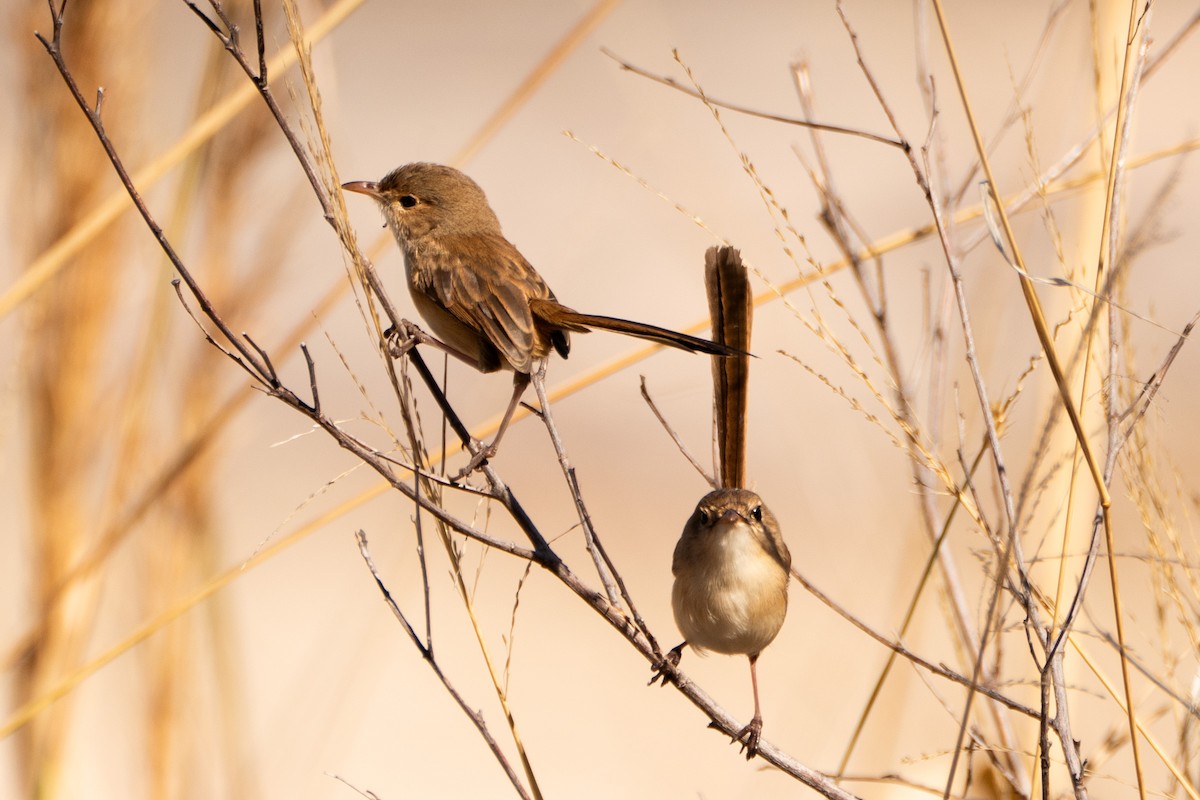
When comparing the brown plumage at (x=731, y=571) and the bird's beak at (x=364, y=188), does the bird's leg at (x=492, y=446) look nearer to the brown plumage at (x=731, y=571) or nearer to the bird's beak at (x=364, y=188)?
the brown plumage at (x=731, y=571)

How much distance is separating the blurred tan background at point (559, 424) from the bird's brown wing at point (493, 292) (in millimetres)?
315

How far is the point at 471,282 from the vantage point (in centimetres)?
254

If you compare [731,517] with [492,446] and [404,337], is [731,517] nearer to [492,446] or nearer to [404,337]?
[492,446]

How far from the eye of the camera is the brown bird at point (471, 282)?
2434 mm

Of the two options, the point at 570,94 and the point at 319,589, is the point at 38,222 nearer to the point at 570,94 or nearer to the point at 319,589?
the point at 319,589

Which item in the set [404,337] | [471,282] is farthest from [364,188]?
[404,337]

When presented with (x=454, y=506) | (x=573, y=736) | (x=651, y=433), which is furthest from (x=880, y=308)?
(x=651, y=433)

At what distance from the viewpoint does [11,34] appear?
86.0 inches

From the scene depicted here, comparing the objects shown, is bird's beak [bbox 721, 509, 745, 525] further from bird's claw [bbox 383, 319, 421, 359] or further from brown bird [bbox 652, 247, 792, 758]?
bird's claw [bbox 383, 319, 421, 359]

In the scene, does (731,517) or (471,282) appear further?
(471,282)

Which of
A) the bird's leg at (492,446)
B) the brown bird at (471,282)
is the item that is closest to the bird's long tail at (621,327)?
the brown bird at (471,282)

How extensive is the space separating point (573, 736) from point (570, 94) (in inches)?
301

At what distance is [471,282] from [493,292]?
0.07m

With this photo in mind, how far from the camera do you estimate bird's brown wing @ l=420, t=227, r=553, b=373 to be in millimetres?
2418
